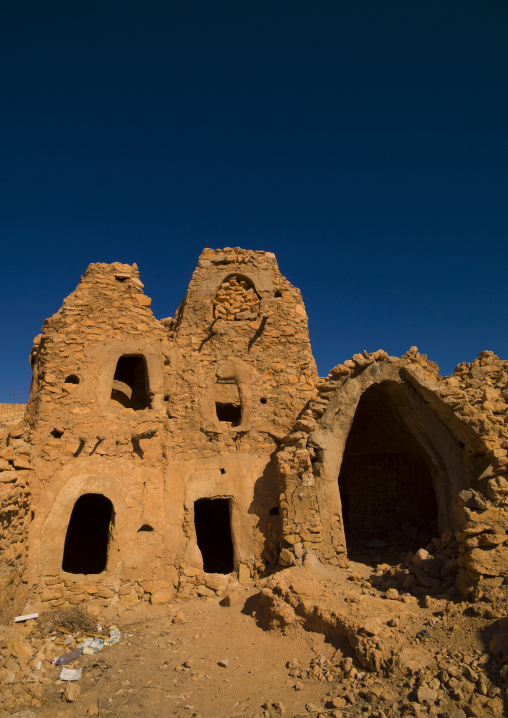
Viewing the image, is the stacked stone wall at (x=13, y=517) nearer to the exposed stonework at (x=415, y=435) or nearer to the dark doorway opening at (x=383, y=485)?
the exposed stonework at (x=415, y=435)

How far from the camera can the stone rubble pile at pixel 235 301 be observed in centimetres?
1123

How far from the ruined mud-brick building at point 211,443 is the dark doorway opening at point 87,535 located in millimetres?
42

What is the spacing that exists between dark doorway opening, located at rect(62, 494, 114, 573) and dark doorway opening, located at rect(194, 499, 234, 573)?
8.25 ft

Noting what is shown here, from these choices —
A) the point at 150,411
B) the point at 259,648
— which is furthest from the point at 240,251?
the point at 259,648

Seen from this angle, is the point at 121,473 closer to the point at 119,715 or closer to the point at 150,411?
the point at 150,411

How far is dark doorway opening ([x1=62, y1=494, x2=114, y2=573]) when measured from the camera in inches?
428

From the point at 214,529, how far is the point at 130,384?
16.3ft

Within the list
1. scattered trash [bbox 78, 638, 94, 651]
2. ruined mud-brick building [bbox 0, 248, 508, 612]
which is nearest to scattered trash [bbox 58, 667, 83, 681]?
scattered trash [bbox 78, 638, 94, 651]

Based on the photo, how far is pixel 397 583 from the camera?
7129 mm

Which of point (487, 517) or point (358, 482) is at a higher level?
Answer: point (358, 482)

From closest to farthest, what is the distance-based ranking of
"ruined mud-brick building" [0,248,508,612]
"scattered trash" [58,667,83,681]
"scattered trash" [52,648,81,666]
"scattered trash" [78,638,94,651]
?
"scattered trash" [58,667,83,681]
"scattered trash" [52,648,81,666]
"scattered trash" [78,638,94,651]
"ruined mud-brick building" [0,248,508,612]

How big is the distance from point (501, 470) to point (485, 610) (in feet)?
7.73

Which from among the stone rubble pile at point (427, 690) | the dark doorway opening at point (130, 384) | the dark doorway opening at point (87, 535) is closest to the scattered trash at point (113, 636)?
the stone rubble pile at point (427, 690)

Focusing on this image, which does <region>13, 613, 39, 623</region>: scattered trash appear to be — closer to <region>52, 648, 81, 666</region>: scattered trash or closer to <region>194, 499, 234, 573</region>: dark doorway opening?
<region>52, 648, 81, 666</region>: scattered trash
